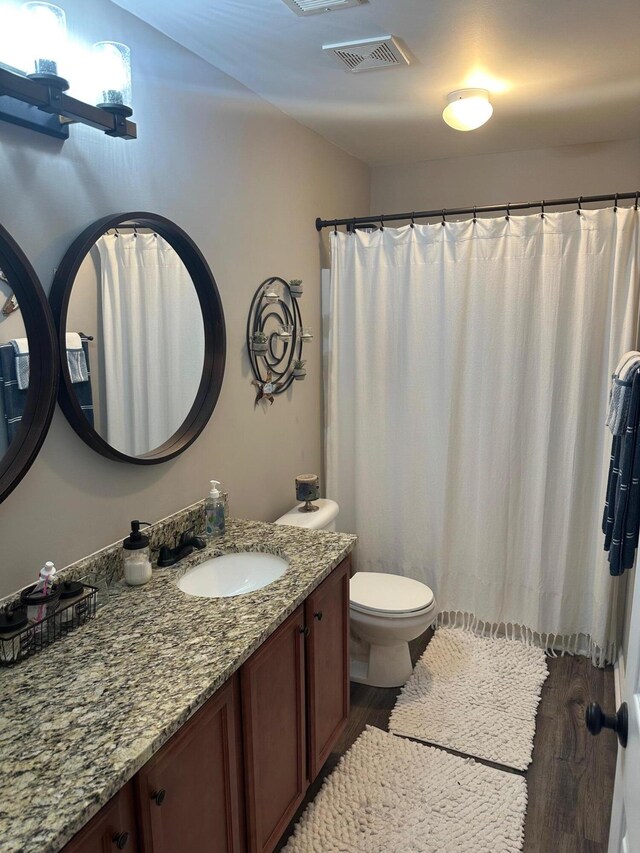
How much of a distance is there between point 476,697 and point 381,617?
538 millimetres

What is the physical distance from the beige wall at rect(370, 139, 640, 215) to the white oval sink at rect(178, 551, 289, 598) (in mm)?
2441

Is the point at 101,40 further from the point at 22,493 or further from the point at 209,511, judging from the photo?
the point at 209,511

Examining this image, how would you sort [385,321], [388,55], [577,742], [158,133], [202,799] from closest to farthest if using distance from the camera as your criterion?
[202,799] → [158,133] → [388,55] → [577,742] → [385,321]

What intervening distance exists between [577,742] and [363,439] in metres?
1.59

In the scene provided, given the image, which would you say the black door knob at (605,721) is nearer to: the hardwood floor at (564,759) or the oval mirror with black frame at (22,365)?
the hardwood floor at (564,759)

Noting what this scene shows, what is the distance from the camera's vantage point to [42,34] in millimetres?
1387

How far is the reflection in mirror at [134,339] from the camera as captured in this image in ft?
5.53

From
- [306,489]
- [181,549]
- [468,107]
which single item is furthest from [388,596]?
[468,107]

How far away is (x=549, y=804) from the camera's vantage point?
203cm

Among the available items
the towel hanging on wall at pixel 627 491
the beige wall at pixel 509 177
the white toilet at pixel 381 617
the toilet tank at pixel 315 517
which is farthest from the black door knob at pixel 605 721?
the beige wall at pixel 509 177

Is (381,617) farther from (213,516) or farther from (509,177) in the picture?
(509,177)

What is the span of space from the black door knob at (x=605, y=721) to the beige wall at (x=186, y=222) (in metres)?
1.30

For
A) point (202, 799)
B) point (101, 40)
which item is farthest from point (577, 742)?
point (101, 40)

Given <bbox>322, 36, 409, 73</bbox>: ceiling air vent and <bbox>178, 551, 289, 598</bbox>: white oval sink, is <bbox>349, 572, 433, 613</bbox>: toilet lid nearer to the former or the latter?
<bbox>178, 551, 289, 598</bbox>: white oval sink
